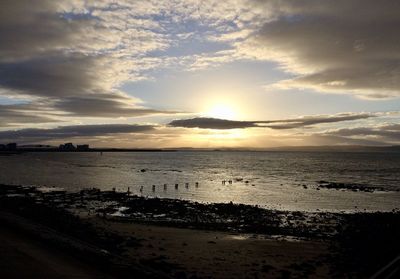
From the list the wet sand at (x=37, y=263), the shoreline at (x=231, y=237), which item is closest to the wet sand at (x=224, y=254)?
the shoreline at (x=231, y=237)

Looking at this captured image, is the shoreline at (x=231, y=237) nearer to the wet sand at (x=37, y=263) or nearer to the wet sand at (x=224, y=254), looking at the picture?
the wet sand at (x=224, y=254)

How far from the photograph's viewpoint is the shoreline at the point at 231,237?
1686 cm

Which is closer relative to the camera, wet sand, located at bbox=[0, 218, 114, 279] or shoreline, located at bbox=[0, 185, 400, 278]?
wet sand, located at bbox=[0, 218, 114, 279]

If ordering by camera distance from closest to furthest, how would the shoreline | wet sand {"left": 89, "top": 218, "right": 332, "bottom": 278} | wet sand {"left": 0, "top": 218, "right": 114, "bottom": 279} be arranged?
wet sand {"left": 0, "top": 218, "right": 114, "bottom": 279}
wet sand {"left": 89, "top": 218, "right": 332, "bottom": 278}
the shoreline

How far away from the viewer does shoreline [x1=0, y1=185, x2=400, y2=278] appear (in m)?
16.9

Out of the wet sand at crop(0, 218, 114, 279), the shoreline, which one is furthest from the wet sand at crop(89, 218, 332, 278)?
the wet sand at crop(0, 218, 114, 279)

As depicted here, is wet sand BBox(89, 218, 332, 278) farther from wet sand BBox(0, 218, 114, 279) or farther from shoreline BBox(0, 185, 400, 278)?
wet sand BBox(0, 218, 114, 279)

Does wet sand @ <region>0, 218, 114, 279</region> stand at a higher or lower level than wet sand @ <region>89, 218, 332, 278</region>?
higher

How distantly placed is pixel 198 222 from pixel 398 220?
643 inches

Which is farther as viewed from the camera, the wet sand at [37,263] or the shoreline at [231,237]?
the shoreline at [231,237]

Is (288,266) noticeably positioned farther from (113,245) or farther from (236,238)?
(113,245)

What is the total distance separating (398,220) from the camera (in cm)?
3127

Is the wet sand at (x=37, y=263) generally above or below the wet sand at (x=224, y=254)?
above

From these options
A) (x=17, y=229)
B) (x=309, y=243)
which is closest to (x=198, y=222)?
(x=309, y=243)
